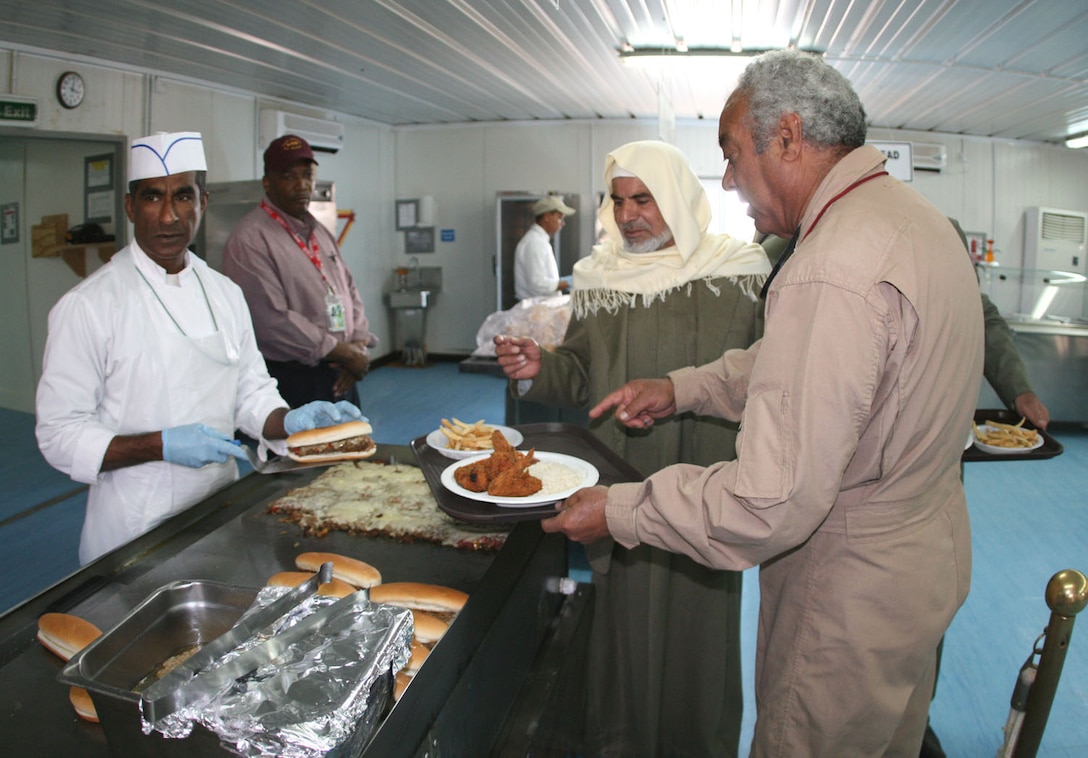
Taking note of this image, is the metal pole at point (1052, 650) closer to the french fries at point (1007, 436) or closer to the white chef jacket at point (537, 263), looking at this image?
the french fries at point (1007, 436)

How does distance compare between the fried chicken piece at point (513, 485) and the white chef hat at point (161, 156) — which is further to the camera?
the white chef hat at point (161, 156)

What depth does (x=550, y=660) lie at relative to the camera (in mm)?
1933

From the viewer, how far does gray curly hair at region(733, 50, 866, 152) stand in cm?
135

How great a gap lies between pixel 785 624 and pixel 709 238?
1.44m

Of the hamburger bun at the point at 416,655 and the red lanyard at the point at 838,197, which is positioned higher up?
the red lanyard at the point at 838,197

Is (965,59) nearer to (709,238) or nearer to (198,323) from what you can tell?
(709,238)

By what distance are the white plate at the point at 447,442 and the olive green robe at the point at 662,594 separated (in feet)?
1.11

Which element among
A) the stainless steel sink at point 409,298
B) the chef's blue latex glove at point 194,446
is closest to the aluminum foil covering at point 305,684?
the chef's blue latex glove at point 194,446

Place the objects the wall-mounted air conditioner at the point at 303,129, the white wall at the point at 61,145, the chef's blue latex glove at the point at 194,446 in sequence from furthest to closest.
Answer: the wall-mounted air conditioner at the point at 303,129
the white wall at the point at 61,145
the chef's blue latex glove at the point at 194,446

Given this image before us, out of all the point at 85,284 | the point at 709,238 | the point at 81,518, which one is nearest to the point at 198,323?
the point at 85,284

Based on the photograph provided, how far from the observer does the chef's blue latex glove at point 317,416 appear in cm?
220

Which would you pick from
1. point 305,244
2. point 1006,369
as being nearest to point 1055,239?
point 1006,369

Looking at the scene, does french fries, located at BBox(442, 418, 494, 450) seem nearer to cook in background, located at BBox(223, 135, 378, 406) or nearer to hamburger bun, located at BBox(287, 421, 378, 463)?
hamburger bun, located at BBox(287, 421, 378, 463)

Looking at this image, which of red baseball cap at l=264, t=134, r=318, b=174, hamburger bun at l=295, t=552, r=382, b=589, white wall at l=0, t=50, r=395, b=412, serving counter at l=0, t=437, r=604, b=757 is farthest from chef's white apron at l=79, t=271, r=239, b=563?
white wall at l=0, t=50, r=395, b=412
